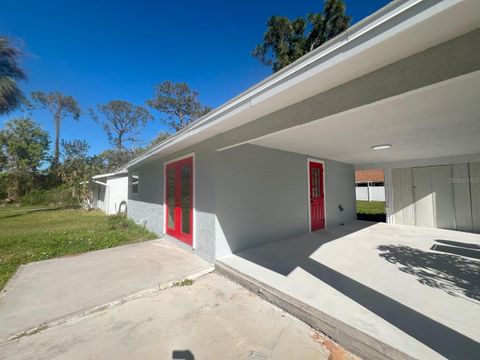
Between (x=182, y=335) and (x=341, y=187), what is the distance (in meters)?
6.52

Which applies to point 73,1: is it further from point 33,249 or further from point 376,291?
point 376,291

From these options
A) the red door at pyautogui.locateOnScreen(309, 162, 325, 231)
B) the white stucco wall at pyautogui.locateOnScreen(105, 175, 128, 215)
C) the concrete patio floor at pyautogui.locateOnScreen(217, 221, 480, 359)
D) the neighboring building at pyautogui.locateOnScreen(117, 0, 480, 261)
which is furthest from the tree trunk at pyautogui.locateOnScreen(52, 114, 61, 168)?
the concrete patio floor at pyautogui.locateOnScreen(217, 221, 480, 359)

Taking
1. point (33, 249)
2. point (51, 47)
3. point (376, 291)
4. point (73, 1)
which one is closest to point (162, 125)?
point (51, 47)

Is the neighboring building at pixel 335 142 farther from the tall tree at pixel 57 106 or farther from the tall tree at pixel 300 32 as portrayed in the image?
the tall tree at pixel 57 106

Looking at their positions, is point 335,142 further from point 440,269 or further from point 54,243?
point 54,243

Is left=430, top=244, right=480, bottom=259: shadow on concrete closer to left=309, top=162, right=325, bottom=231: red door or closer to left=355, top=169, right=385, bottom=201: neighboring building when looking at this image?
left=309, top=162, right=325, bottom=231: red door

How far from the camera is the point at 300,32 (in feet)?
39.5

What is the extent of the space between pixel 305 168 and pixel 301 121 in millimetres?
3597

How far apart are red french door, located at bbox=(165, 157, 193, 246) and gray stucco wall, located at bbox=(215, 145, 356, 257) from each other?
3.48 ft

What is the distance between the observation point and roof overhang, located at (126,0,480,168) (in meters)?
1.01

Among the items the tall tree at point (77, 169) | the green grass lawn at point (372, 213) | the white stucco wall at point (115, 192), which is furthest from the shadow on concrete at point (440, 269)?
the tall tree at point (77, 169)

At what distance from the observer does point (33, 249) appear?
473 centimetres

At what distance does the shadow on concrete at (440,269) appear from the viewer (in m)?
2.47

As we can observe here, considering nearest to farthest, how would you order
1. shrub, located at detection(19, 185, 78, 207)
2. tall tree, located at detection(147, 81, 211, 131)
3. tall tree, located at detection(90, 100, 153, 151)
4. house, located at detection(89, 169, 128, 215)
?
house, located at detection(89, 169, 128, 215) → shrub, located at detection(19, 185, 78, 207) → tall tree, located at detection(147, 81, 211, 131) → tall tree, located at detection(90, 100, 153, 151)
